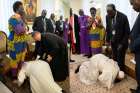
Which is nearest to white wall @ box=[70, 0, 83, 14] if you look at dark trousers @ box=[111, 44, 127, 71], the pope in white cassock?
the pope in white cassock

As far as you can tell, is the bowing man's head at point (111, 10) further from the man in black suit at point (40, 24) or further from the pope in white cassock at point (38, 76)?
the pope in white cassock at point (38, 76)

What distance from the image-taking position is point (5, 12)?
195 cm

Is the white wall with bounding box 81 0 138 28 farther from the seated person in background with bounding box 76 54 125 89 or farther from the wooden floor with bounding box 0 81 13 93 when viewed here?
the wooden floor with bounding box 0 81 13 93

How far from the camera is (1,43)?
1995 mm

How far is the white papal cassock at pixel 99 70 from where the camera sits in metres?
2.32

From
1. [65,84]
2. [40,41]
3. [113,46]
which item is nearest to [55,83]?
[65,84]

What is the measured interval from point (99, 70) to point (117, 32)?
52 cm

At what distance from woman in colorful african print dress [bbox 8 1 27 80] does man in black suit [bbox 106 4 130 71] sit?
0.78 meters

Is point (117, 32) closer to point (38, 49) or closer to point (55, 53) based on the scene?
point (55, 53)

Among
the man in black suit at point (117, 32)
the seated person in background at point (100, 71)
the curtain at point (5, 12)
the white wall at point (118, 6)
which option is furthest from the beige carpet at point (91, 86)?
the curtain at point (5, 12)

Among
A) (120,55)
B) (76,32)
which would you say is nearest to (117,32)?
(120,55)

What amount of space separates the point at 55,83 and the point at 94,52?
19.0 inches

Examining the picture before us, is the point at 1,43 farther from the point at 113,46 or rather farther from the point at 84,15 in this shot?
the point at 113,46

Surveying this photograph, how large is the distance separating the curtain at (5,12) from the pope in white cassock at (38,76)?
0.93 ft
